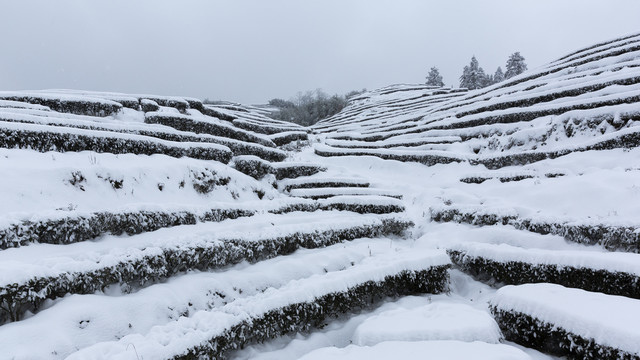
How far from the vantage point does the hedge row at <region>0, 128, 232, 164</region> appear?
810cm

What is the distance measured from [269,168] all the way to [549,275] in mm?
9348

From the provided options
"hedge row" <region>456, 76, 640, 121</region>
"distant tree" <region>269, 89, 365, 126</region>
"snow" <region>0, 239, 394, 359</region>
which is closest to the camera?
"snow" <region>0, 239, 394, 359</region>

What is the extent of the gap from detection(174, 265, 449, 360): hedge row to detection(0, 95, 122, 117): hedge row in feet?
44.8

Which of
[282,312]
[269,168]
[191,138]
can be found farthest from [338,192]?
[282,312]

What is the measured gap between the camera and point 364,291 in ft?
17.8

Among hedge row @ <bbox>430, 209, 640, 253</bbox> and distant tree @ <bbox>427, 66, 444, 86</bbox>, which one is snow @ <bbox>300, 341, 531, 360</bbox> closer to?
hedge row @ <bbox>430, 209, 640, 253</bbox>

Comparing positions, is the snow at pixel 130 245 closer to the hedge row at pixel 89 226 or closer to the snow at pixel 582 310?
the hedge row at pixel 89 226

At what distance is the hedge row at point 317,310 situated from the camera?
3992 mm

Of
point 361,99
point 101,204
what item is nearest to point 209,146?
point 101,204

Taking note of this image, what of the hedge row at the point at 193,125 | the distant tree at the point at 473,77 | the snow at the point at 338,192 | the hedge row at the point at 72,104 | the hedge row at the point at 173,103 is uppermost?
the distant tree at the point at 473,77

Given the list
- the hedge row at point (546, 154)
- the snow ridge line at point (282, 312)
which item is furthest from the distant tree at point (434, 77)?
the snow ridge line at point (282, 312)

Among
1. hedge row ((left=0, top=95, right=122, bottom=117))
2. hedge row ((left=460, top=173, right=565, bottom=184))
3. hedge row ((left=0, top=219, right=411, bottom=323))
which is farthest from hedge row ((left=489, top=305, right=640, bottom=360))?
hedge row ((left=0, top=95, right=122, bottom=117))

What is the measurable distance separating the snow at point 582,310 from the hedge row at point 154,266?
3.74 m

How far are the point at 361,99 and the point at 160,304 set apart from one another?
51803mm
